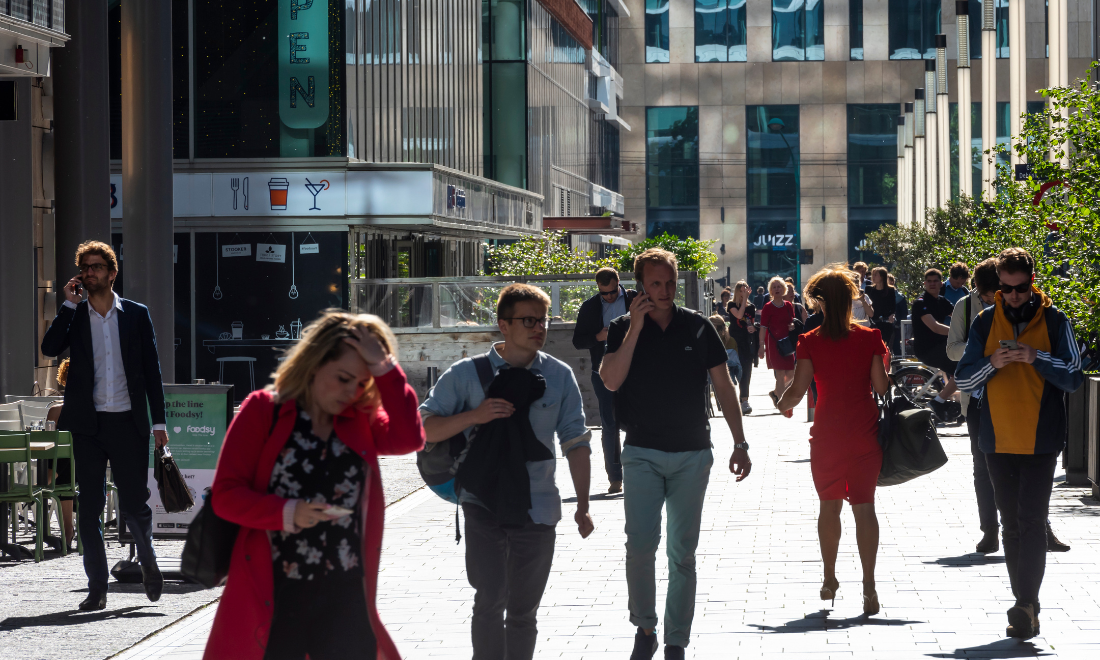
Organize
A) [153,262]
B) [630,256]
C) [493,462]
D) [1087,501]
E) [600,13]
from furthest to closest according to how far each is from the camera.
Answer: [600,13], [630,256], [1087,501], [153,262], [493,462]

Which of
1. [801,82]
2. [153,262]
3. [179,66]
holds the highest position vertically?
[801,82]

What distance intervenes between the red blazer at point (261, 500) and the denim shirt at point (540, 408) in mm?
1137

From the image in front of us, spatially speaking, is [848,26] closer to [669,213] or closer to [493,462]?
[669,213]

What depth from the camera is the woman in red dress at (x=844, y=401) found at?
6.96m

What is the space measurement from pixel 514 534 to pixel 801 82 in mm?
65392

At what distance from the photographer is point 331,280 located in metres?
22.2

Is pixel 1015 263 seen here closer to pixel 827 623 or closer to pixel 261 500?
pixel 827 623

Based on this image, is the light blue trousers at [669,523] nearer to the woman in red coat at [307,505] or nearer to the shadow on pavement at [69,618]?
the woman in red coat at [307,505]

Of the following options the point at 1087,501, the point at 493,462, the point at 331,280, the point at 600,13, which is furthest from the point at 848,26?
the point at 493,462

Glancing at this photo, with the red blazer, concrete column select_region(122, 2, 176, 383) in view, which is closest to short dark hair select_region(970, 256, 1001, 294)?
the red blazer

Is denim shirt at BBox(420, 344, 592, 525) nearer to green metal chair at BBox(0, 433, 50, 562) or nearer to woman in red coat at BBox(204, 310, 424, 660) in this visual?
woman in red coat at BBox(204, 310, 424, 660)

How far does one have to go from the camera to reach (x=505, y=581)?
17.1ft

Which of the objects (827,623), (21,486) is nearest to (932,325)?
(827,623)

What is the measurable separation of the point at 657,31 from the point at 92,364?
6373cm
